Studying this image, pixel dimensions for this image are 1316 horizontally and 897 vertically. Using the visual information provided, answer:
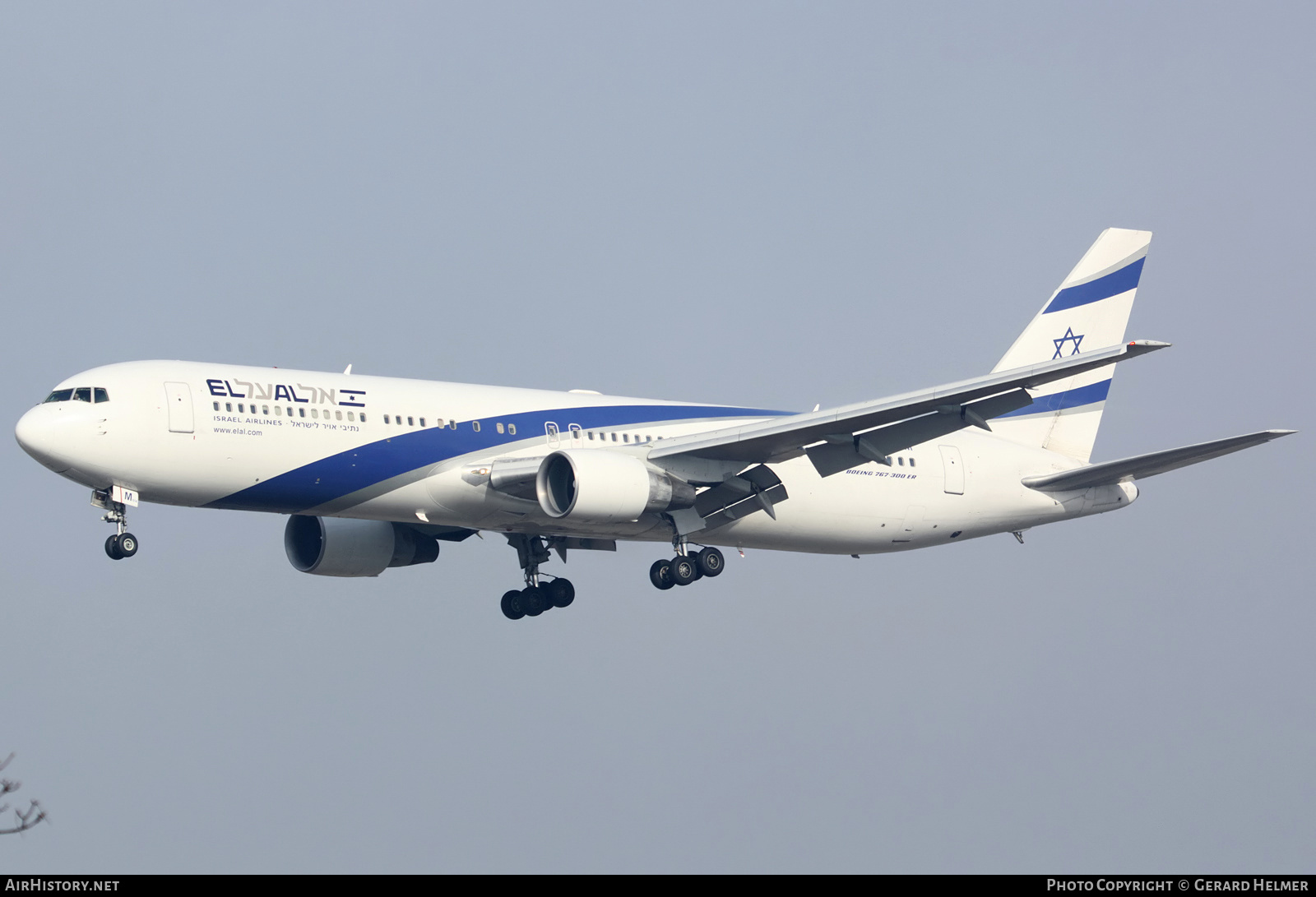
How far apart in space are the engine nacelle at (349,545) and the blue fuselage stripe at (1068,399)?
17.4 metres

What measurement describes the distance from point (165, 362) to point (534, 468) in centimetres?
849

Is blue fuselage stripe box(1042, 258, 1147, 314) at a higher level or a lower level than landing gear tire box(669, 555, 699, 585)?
higher

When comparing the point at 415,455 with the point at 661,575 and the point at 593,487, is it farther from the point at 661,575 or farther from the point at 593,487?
the point at 661,575

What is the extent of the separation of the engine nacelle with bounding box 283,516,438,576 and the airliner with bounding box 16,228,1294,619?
0.05 metres

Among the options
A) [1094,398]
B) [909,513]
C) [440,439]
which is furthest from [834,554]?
[440,439]

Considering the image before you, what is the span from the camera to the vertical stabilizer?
47.1 m

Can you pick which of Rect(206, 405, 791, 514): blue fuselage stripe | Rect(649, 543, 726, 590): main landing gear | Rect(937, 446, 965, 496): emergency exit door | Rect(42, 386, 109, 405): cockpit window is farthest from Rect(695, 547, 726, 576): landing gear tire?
Rect(42, 386, 109, 405): cockpit window

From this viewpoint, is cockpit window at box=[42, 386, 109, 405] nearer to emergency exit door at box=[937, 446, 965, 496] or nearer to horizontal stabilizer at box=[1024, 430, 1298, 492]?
emergency exit door at box=[937, 446, 965, 496]

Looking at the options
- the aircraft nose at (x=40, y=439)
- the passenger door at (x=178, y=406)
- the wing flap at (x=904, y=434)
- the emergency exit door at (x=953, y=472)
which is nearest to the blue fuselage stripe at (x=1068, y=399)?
the emergency exit door at (x=953, y=472)

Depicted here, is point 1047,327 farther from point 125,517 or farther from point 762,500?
point 125,517

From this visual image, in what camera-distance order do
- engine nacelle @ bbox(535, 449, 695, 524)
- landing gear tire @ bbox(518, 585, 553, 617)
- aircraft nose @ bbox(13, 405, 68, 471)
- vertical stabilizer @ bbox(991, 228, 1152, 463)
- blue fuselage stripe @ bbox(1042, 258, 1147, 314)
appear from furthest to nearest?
1. blue fuselage stripe @ bbox(1042, 258, 1147, 314)
2. vertical stabilizer @ bbox(991, 228, 1152, 463)
3. landing gear tire @ bbox(518, 585, 553, 617)
4. engine nacelle @ bbox(535, 449, 695, 524)
5. aircraft nose @ bbox(13, 405, 68, 471)

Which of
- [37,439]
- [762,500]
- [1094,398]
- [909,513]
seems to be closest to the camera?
[37,439]

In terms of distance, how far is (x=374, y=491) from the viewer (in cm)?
3722

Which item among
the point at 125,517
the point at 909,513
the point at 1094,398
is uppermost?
the point at 1094,398
